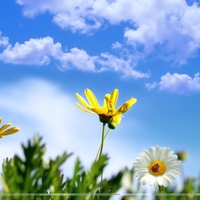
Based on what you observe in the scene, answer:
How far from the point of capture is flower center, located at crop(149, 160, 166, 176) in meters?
1.68

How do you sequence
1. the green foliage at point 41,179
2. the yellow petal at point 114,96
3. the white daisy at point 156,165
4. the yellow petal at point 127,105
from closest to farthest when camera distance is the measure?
the green foliage at point 41,179
the white daisy at point 156,165
the yellow petal at point 127,105
the yellow petal at point 114,96

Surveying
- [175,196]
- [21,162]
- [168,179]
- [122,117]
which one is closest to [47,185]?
[21,162]

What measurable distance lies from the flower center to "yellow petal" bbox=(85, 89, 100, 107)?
1.43 feet

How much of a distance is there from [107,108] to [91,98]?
0.35 feet

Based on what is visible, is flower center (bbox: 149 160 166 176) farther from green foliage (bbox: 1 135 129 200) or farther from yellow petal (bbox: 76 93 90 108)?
green foliage (bbox: 1 135 129 200)

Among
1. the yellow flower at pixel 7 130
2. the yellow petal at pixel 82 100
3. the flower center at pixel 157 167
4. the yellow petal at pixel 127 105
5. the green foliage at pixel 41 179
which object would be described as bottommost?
the green foliage at pixel 41 179

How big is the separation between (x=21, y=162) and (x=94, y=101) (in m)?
1.27

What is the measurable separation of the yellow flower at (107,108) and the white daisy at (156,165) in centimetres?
25

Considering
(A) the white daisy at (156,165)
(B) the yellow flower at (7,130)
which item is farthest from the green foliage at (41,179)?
(B) the yellow flower at (7,130)

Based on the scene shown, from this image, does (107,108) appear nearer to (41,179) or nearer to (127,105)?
(127,105)

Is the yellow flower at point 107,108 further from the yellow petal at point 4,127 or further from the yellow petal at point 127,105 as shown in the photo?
the yellow petal at point 4,127

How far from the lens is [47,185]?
0.81 metres

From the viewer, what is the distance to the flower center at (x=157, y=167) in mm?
1679

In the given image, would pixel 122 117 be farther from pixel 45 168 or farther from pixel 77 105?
pixel 45 168
